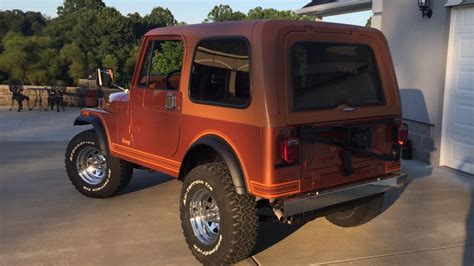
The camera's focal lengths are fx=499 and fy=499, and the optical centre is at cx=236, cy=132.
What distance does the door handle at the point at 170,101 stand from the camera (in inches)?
182

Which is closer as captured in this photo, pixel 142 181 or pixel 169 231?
pixel 169 231

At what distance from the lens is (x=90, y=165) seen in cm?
621

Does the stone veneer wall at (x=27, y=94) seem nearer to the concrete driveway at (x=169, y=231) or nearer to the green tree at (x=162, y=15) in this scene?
the concrete driveway at (x=169, y=231)

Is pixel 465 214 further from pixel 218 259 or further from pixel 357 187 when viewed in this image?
pixel 218 259

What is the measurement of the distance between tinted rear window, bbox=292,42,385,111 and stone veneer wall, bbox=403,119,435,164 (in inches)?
150

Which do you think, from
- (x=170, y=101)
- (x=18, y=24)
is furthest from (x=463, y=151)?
(x=18, y=24)

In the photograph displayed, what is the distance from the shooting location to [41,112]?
14.7 m

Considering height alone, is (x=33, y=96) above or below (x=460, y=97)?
below

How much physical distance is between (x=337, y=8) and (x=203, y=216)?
27.1ft

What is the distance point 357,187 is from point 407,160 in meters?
4.47

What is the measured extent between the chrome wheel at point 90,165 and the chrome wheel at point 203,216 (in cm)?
216

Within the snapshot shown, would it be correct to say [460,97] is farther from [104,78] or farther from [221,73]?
[104,78]

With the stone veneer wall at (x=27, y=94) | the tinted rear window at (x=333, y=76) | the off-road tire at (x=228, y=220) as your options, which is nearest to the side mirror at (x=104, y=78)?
the off-road tire at (x=228, y=220)

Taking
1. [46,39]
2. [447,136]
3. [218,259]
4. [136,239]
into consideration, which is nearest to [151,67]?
[136,239]
